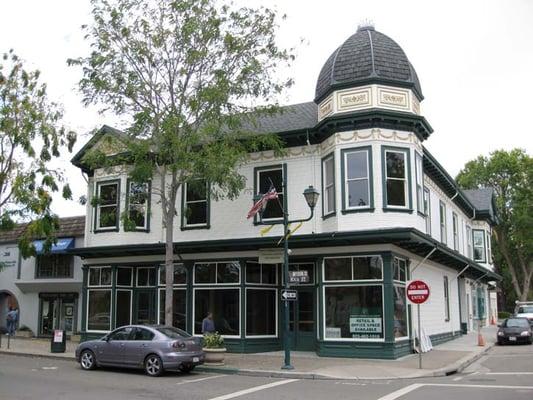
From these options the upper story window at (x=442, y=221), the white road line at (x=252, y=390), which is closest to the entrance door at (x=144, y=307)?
the white road line at (x=252, y=390)

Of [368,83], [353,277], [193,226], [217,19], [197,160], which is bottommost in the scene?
[353,277]

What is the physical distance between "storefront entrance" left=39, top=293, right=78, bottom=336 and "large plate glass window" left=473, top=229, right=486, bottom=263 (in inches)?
1019

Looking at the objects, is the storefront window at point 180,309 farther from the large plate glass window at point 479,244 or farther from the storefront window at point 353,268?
the large plate glass window at point 479,244

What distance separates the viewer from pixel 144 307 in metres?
24.4

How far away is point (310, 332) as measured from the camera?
21531 millimetres

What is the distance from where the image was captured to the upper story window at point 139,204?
2073 centimetres

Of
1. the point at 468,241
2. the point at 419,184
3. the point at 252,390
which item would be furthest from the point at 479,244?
the point at 252,390

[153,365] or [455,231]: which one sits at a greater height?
[455,231]

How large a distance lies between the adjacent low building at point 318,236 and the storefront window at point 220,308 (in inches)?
1.6

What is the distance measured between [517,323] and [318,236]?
1468 cm

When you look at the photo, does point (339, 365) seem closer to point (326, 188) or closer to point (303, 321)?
point (303, 321)

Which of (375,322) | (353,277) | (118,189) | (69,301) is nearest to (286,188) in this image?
(353,277)

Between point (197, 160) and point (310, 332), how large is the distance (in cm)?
774

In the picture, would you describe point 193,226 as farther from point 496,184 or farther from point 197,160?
point 496,184
